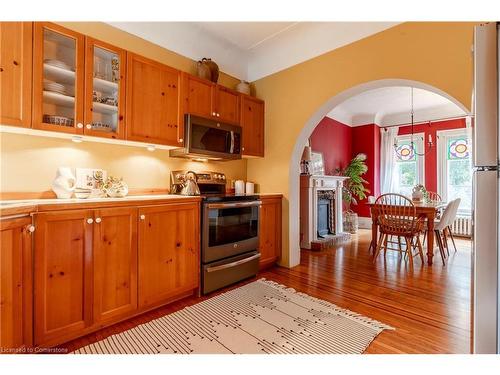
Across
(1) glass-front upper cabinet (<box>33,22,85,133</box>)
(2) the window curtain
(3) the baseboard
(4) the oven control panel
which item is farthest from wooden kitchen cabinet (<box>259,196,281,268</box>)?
(2) the window curtain

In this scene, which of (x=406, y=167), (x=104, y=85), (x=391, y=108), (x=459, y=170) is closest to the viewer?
(x=104, y=85)

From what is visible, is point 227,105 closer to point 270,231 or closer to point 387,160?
point 270,231

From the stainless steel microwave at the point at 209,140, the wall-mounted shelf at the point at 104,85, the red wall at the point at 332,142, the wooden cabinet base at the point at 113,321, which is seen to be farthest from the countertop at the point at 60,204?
the red wall at the point at 332,142

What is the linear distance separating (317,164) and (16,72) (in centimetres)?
444

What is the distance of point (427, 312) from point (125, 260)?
8.26ft

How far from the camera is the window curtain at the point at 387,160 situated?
6.18 m

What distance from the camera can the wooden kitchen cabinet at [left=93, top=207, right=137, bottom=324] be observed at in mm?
1729

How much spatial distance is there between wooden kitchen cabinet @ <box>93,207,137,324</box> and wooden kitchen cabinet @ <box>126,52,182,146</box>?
30.1 inches

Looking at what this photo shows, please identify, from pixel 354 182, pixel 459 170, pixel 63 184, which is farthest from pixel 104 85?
pixel 459 170

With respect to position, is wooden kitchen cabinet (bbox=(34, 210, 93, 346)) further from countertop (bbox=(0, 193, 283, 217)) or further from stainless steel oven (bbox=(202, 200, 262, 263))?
stainless steel oven (bbox=(202, 200, 262, 263))

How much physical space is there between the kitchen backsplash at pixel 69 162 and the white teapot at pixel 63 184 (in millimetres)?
104

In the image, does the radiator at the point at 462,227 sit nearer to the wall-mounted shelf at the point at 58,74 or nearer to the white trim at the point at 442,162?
the white trim at the point at 442,162

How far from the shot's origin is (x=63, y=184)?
6.32ft
